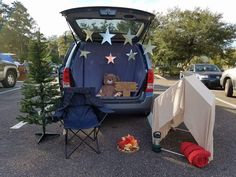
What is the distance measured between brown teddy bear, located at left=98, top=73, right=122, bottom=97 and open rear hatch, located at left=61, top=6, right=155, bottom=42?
0.86 metres

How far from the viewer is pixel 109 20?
4.96 meters

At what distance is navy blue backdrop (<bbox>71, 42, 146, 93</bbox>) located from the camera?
532cm

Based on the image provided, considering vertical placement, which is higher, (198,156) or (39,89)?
(39,89)

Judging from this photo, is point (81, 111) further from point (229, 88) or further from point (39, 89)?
point (229, 88)

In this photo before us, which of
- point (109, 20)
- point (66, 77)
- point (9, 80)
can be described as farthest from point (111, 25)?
point (9, 80)

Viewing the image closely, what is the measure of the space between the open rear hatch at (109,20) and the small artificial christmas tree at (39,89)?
3.06ft

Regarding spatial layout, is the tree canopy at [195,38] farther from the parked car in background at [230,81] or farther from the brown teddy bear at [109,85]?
the brown teddy bear at [109,85]

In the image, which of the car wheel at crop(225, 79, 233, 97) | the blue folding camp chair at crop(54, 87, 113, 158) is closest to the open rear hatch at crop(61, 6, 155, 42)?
the blue folding camp chair at crop(54, 87, 113, 158)

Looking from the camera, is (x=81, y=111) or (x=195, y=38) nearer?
(x=81, y=111)

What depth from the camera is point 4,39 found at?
130 feet

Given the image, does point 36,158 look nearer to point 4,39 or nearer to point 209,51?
point 209,51

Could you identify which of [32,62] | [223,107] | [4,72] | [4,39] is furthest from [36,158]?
[4,39]

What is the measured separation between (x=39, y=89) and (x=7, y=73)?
8.12 metres

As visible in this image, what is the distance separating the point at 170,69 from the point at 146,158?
19491 millimetres
